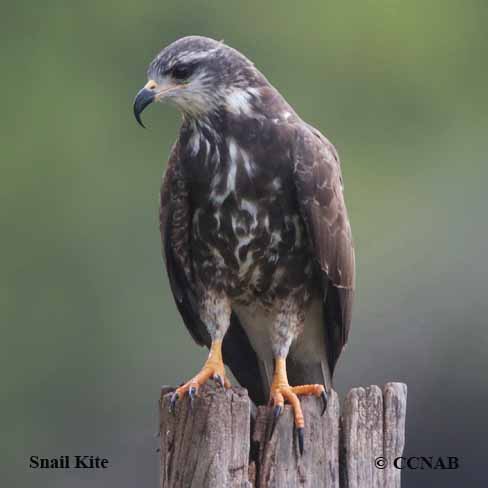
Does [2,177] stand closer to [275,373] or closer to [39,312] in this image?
[39,312]

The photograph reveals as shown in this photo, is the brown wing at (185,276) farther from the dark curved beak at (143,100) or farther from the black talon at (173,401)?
the black talon at (173,401)

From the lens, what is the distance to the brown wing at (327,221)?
6441 millimetres

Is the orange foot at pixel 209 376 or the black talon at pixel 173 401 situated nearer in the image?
the black talon at pixel 173 401

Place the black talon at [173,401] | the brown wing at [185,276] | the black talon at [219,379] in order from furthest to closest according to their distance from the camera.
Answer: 1. the brown wing at [185,276]
2. the black talon at [219,379]
3. the black talon at [173,401]

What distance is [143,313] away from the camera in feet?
44.8

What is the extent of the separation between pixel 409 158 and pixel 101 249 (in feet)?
11.9

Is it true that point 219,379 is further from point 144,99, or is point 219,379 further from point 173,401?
point 144,99

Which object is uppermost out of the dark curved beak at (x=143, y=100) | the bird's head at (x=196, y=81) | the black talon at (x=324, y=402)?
the bird's head at (x=196, y=81)

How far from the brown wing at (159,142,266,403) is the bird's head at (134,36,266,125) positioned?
0.26 m

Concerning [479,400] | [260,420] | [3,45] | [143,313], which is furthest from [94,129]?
[260,420]

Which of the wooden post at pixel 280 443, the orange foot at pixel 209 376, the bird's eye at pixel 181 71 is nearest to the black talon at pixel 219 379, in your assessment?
the orange foot at pixel 209 376

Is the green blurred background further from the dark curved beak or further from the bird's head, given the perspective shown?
the dark curved beak

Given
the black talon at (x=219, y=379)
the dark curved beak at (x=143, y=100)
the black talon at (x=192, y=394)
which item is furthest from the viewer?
the dark curved beak at (x=143, y=100)

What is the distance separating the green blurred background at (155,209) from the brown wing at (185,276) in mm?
3401
